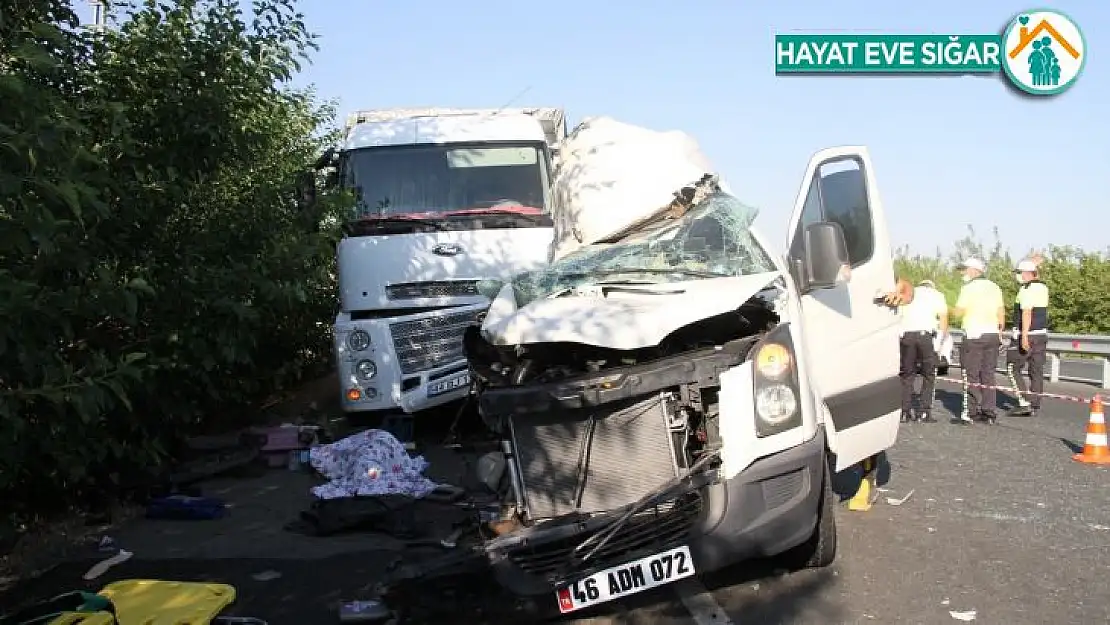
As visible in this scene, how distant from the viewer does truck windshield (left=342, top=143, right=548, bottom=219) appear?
1025 cm

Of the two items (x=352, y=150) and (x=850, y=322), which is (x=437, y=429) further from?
(x=850, y=322)

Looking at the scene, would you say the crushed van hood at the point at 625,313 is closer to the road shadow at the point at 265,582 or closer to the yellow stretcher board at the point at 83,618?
the road shadow at the point at 265,582

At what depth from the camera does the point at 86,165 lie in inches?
204

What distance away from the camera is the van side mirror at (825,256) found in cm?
538

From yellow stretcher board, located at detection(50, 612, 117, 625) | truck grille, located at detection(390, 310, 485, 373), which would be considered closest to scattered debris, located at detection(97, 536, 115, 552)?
yellow stretcher board, located at detection(50, 612, 117, 625)

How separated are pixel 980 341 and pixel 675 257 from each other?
24.2 ft

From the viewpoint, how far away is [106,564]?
6285 millimetres

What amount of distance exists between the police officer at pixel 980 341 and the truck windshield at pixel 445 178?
5.30 metres

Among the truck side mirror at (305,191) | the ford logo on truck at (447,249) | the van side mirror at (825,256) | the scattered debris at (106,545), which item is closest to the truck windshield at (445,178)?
the ford logo on truck at (447,249)

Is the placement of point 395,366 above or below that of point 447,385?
above

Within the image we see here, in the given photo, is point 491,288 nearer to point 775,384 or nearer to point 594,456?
point 594,456

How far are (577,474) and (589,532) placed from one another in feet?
1.29

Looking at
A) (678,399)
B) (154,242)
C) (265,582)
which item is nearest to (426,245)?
(154,242)

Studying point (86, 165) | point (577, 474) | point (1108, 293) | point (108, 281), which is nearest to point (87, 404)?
point (108, 281)
